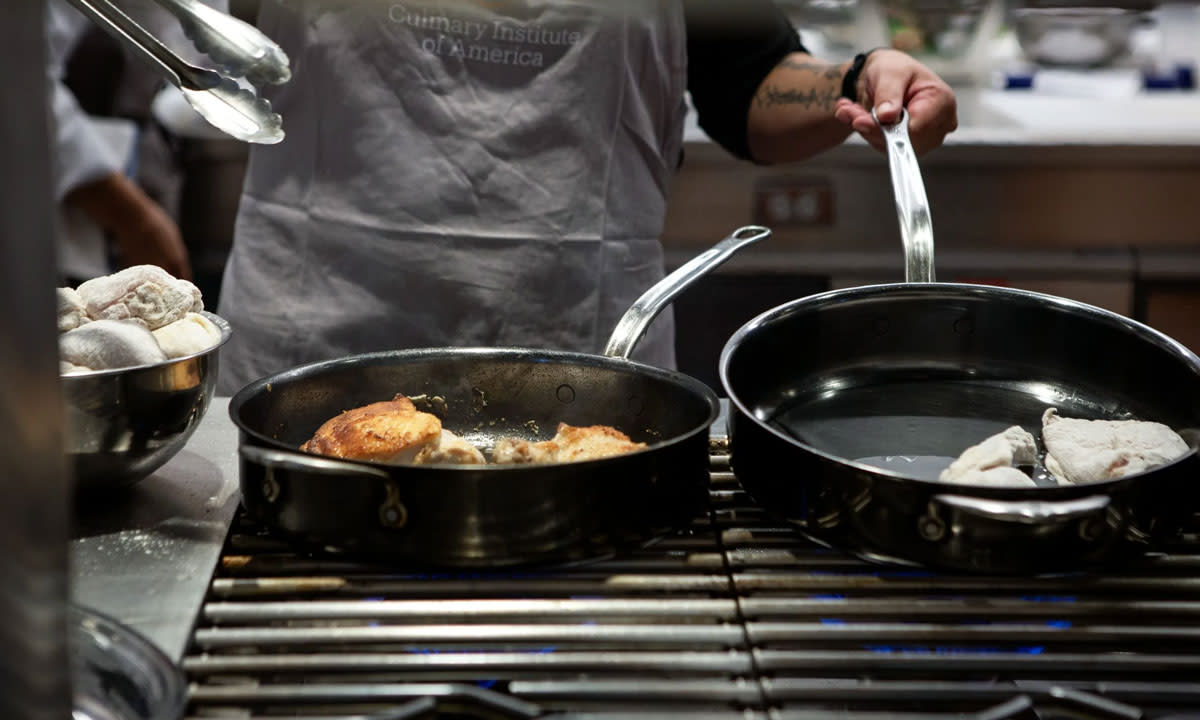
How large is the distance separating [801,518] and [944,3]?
221 centimetres

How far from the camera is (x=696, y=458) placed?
0.84m

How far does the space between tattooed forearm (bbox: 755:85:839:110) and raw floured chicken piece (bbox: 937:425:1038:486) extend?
2.52ft

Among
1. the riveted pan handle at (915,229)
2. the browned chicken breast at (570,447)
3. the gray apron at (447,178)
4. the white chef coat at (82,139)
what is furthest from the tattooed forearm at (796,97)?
the white chef coat at (82,139)

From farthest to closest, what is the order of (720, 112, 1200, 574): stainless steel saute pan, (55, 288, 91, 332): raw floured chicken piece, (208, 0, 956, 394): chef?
(208, 0, 956, 394): chef < (55, 288, 91, 332): raw floured chicken piece < (720, 112, 1200, 574): stainless steel saute pan

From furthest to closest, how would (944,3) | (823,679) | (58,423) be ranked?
(944,3) < (823,679) < (58,423)

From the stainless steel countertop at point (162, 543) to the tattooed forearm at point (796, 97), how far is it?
92 cm

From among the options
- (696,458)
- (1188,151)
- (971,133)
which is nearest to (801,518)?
(696,458)

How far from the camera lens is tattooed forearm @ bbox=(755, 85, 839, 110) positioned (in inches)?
62.7

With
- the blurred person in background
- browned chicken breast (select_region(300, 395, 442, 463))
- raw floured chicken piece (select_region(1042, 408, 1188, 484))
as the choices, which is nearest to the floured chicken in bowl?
browned chicken breast (select_region(300, 395, 442, 463))

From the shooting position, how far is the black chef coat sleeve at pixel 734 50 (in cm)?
167

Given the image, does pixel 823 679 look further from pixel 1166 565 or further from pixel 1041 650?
pixel 1166 565

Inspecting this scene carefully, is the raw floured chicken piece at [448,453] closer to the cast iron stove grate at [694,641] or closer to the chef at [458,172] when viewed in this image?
the cast iron stove grate at [694,641]

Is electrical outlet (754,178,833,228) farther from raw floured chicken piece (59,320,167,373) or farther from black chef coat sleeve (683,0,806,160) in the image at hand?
raw floured chicken piece (59,320,167,373)

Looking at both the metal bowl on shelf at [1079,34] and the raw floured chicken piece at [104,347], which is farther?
the metal bowl on shelf at [1079,34]
